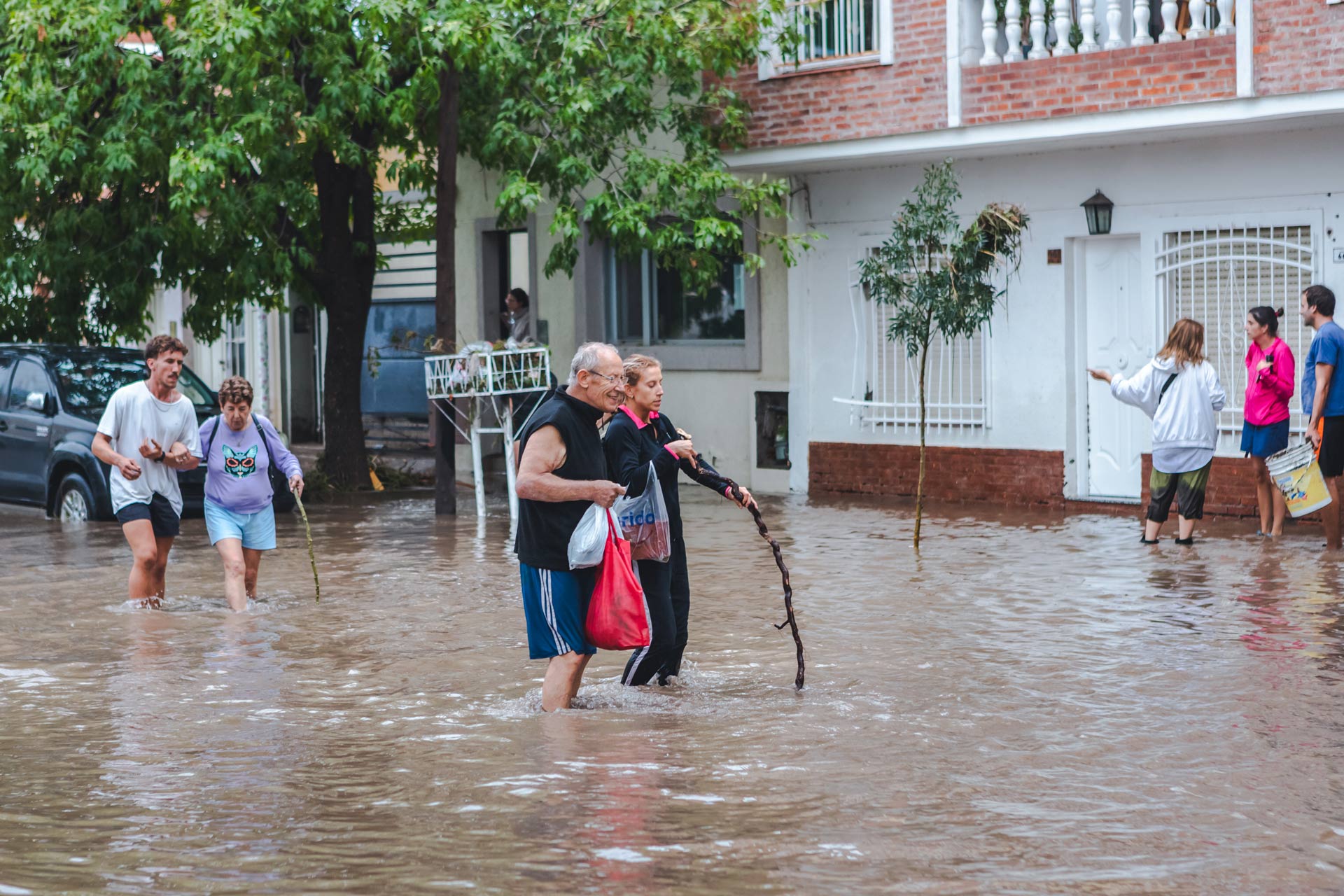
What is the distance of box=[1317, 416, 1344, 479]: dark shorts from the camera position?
523 inches

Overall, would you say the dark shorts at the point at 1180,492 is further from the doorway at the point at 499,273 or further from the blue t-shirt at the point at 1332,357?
the doorway at the point at 499,273

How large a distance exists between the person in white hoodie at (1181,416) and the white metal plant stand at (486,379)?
207 inches

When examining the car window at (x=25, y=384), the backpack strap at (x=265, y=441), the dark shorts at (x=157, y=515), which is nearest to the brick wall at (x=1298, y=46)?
the backpack strap at (x=265, y=441)

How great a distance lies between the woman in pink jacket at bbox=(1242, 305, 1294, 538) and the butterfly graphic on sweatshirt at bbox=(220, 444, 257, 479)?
731cm

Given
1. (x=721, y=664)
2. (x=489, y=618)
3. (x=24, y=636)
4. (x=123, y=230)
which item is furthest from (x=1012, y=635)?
(x=123, y=230)

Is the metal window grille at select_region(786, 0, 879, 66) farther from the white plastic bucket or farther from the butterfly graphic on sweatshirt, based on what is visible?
the butterfly graphic on sweatshirt

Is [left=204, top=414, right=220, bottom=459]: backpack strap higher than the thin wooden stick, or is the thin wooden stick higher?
[left=204, top=414, right=220, bottom=459]: backpack strap

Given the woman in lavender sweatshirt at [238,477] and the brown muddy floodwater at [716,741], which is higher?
the woman in lavender sweatshirt at [238,477]

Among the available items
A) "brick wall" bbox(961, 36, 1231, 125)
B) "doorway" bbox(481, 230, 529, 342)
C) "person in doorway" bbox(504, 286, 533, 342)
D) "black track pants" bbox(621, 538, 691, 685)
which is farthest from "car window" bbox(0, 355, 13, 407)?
"black track pants" bbox(621, 538, 691, 685)

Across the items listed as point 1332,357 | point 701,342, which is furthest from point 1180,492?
point 701,342

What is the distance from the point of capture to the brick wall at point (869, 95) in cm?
1703

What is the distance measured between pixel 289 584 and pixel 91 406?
583 cm

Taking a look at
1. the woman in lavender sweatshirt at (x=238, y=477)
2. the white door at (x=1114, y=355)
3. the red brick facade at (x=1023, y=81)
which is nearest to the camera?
the woman in lavender sweatshirt at (x=238, y=477)

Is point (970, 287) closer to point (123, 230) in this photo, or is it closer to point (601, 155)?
point (601, 155)
